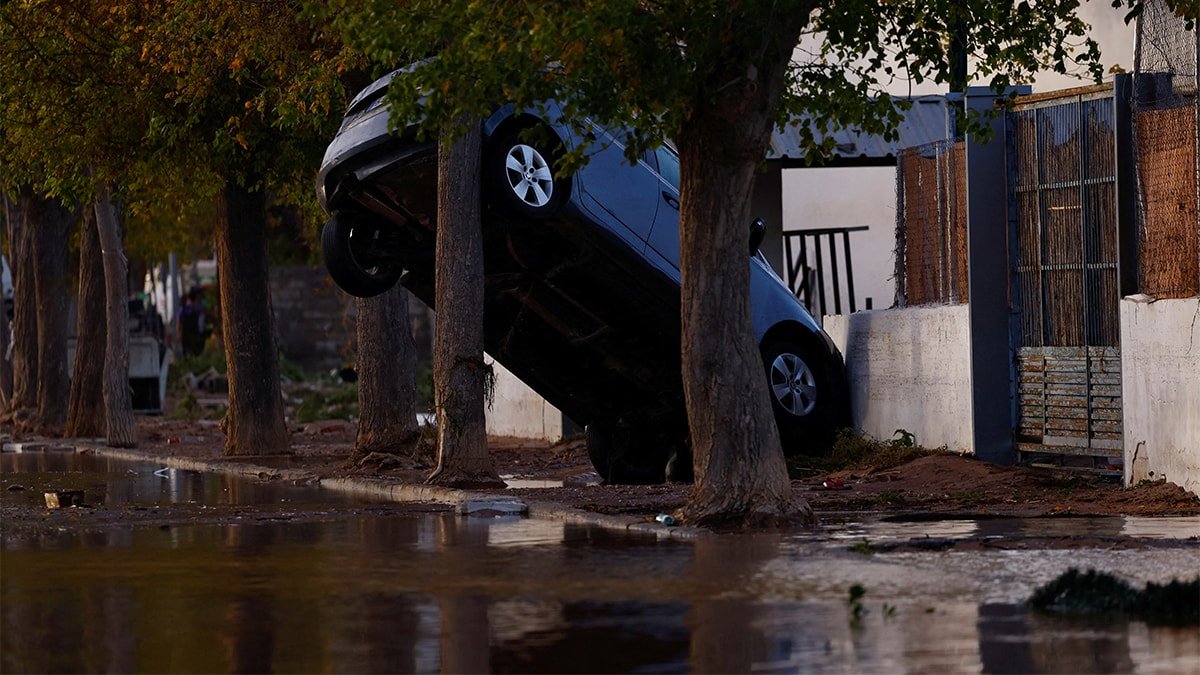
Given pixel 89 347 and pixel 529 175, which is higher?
pixel 529 175

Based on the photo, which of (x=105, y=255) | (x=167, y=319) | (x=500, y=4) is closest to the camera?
(x=500, y=4)

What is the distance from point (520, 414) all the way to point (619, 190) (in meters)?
11.4

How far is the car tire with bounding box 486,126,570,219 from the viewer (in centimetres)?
1677

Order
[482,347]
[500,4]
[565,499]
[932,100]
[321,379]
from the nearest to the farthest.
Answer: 1. [500,4]
2. [565,499]
3. [482,347]
4. [932,100]
5. [321,379]

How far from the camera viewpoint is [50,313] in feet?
114

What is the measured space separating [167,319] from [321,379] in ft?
55.2

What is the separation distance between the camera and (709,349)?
13.8 metres

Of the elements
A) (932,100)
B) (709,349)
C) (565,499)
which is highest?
(932,100)

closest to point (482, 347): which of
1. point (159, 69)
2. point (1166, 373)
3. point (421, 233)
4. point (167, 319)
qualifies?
point (421, 233)

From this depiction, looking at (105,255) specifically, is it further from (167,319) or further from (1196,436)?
(167,319)

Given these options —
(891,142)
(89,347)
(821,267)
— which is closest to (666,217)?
(891,142)

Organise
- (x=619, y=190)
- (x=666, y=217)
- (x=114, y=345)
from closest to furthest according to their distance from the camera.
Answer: (x=619, y=190)
(x=666, y=217)
(x=114, y=345)

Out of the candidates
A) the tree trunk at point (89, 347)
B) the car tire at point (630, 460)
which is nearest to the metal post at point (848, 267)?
the car tire at point (630, 460)

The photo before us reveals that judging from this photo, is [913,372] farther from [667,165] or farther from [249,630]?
[249,630]
